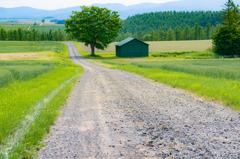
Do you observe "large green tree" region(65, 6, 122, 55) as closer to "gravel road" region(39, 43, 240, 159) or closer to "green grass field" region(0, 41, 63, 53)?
"green grass field" region(0, 41, 63, 53)

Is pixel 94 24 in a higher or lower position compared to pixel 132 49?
higher

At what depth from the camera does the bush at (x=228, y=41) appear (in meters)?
54.3

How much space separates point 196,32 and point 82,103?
136 meters

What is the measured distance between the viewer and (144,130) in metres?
6.72

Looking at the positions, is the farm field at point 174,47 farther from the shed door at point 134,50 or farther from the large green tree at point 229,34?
the large green tree at point 229,34

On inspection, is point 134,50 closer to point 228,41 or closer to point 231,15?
point 228,41

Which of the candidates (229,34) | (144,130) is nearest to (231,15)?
(229,34)

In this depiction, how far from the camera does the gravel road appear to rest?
5.21m

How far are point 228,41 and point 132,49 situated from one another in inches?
1018

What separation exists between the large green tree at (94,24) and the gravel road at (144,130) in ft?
171

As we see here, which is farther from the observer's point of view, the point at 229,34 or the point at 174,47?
the point at 174,47

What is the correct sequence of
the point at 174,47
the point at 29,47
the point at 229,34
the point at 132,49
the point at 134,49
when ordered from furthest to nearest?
the point at 29,47
the point at 174,47
the point at 134,49
the point at 132,49
the point at 229,34

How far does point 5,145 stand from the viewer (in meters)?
5.33

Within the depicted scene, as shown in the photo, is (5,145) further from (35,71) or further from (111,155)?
(35,71)
